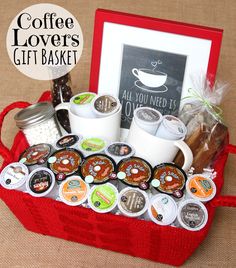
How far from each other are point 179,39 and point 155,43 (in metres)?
0.05

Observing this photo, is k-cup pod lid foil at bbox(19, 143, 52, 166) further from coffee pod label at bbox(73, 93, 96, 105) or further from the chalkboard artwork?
the chalkboard artwork

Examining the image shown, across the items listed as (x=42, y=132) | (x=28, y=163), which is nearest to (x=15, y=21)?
(x=42, y=132)

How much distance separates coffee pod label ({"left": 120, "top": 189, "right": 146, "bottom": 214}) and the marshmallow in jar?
26 centimetres

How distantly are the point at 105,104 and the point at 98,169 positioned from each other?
170 millimetres

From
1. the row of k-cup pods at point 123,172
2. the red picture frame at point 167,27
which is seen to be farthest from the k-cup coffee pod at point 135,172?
the red picture frame at point 167,27

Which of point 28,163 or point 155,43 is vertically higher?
point 155,43

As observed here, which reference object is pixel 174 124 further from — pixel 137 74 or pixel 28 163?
pixel 28 163

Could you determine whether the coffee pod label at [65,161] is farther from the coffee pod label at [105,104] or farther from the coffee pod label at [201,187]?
the coffee pod label at [201,187]

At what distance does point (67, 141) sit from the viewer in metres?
0.85

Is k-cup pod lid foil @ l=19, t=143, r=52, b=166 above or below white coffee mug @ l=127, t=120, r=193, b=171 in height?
below

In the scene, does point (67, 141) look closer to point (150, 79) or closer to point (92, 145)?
point (92, 145)

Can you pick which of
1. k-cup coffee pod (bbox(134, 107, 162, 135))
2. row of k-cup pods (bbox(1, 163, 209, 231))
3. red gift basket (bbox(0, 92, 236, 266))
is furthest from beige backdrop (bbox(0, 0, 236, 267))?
k-cup coffee pod (bbox(134, 107, 162, 135))

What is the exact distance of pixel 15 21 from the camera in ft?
4.74

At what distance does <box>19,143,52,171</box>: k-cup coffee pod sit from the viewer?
80cm
